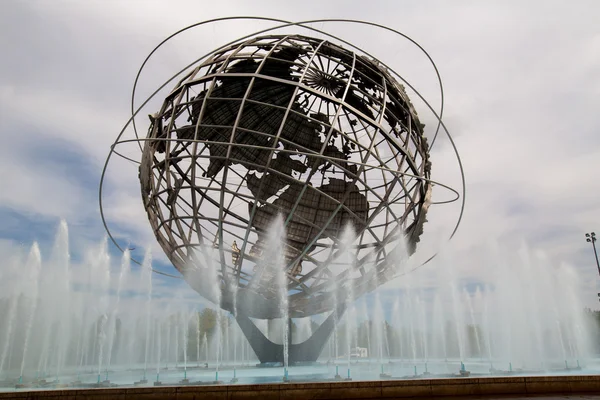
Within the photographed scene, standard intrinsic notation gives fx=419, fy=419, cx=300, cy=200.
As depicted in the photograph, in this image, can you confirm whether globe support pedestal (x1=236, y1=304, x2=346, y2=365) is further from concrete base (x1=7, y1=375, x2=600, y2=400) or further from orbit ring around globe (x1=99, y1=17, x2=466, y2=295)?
concrete base (x1=7, y1=375, x2=600, y2=400)

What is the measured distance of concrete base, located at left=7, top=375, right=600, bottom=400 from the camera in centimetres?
632

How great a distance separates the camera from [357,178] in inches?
513

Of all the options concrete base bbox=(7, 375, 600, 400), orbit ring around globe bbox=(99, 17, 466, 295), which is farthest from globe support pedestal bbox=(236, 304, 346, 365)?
concrete base bbox=(7, 375, 600, 400)

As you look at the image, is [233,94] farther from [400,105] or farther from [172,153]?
[400,105]

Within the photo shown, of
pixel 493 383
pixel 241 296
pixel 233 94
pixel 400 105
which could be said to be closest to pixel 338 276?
pixel 241 296

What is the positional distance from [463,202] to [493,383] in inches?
361

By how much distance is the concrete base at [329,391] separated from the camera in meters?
6.32

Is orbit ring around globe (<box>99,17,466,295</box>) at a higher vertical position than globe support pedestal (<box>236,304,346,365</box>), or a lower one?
higher

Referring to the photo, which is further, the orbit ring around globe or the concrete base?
the orbit ring around globe

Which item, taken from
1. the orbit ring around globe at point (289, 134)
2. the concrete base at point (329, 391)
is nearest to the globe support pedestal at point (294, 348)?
the orbit ring around globe at point (289, 134)

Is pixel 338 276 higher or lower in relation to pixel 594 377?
higher

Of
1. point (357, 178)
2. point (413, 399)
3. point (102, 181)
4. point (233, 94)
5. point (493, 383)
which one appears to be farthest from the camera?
point (233, 94)

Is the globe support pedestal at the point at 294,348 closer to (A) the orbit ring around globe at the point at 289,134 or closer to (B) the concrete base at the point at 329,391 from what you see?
(A) the orbit ring around globe at the point at 289,134

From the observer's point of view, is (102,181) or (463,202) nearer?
(102,181)
